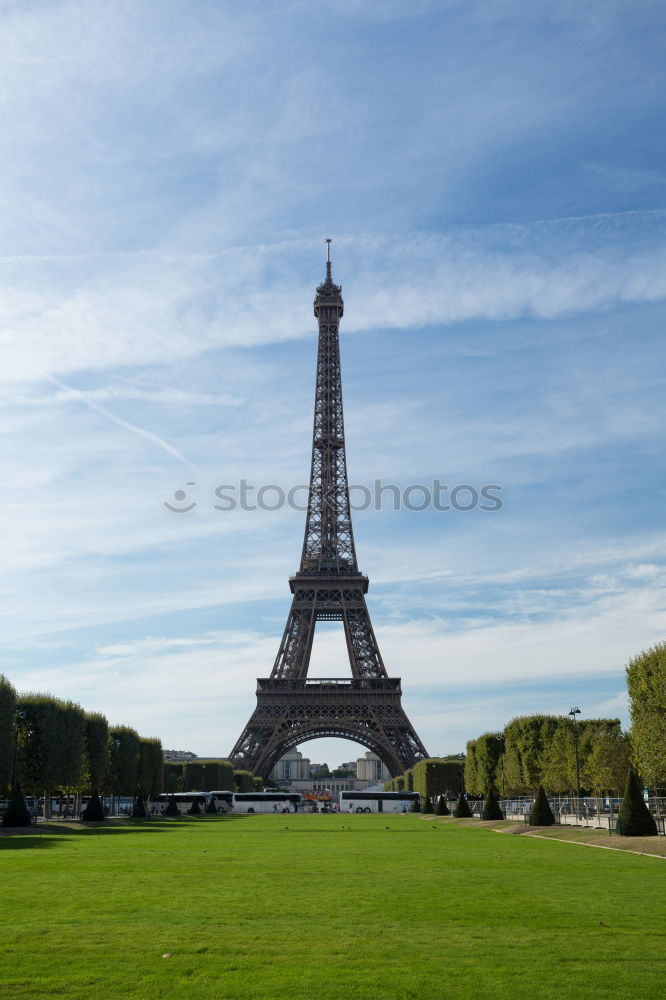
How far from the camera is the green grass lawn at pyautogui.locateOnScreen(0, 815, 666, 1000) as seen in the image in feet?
33.5

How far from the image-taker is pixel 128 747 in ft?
249

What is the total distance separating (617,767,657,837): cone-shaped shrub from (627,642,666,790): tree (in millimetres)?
10645

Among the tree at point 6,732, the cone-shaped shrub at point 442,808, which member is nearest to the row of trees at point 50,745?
the tree at point 6,732

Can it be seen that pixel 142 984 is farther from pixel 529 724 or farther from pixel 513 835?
pixel 529 724

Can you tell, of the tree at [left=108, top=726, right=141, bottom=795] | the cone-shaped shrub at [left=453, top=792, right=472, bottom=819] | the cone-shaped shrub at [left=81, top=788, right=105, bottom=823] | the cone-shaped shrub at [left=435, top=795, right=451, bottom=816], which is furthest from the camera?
the tree at [left=108, top=726, right=141, bottom=795]

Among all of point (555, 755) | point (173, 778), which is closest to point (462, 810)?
point (555, 755)

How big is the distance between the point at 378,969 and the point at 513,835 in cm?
3463

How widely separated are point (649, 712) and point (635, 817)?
13.2 metres

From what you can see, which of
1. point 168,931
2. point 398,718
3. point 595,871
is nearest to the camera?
point 168,931

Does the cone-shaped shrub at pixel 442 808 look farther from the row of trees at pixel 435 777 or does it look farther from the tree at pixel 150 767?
the tree at pixel 150 767

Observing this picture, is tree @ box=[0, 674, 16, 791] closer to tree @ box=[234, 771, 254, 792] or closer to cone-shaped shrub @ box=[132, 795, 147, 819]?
cone-shaped shrub @ box=[132, 795, 147, 819]

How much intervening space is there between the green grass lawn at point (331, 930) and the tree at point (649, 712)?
74.7 feet

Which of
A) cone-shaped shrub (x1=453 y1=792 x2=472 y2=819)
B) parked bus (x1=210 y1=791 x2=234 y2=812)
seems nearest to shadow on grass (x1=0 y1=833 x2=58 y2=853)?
cone-shaped shrub (x1=453 y1=792 x2=472 y2=819)

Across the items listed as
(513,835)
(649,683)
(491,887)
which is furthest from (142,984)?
(649,683)
